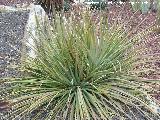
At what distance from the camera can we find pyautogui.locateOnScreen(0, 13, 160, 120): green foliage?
474 cm

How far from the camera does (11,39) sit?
6.69 m

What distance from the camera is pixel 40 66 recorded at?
504 centimetres

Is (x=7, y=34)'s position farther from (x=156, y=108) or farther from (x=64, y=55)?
(x=156, y=108)

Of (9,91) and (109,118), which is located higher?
(9,91)

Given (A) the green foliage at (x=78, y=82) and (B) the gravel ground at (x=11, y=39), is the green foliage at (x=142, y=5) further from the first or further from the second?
(A) the green foliage at (x=78, y=82)

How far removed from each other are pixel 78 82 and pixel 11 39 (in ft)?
6.66

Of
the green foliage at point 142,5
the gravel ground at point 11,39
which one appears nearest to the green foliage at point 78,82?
the gravel ground at point 11,39

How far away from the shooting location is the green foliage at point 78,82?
4.74m

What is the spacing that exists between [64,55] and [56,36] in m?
0.33

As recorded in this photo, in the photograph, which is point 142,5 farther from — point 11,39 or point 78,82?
point 78,82

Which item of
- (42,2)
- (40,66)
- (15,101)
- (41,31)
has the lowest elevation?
(15,101)

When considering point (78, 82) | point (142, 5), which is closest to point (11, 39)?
point (78, 82)

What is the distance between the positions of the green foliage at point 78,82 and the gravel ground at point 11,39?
0.44m

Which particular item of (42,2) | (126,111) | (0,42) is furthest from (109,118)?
(42,2)
